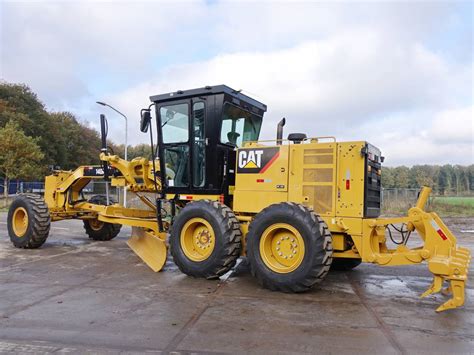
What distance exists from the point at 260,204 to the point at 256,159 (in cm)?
77

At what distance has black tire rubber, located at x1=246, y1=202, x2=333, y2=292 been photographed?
18.9 ft

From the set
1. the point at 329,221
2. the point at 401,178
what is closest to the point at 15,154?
the point at 401,178

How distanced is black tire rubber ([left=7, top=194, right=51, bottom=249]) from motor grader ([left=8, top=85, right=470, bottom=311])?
1.53 metres

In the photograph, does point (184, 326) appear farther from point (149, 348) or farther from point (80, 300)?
point (80, 300)

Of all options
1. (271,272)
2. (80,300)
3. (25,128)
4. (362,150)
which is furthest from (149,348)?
(25,128)

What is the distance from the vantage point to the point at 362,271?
7895 mm

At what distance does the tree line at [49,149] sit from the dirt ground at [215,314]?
7.78m

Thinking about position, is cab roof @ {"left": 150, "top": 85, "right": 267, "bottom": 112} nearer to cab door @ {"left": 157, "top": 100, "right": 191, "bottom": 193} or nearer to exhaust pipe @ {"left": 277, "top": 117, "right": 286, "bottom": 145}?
cab door @ {"left": 157, "top": 100, "right": 191, "bottom": 193}

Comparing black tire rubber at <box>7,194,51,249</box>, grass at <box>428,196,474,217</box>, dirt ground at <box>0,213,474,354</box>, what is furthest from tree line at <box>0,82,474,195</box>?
dirt ground at <box>0,213,474,354</box>

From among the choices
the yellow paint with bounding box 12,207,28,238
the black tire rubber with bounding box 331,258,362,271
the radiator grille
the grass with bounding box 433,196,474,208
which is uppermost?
the radiator grille

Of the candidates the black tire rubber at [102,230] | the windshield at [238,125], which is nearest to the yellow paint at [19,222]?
the black tire rubber at [102,230]

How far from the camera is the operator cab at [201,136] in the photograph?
753 cm

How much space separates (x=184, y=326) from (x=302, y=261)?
203 cm

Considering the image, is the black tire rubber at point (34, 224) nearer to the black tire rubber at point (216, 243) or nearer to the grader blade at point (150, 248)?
the grader blade at point (150, 248)
